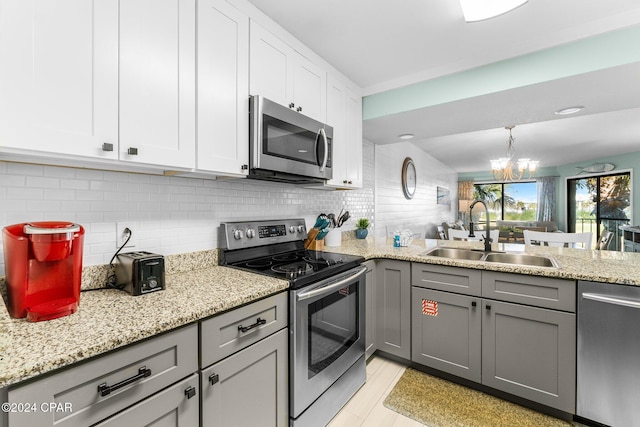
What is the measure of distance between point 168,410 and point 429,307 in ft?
5.68

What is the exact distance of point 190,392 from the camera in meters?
0.99

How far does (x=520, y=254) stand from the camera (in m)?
2.21

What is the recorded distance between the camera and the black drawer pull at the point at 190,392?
99cm

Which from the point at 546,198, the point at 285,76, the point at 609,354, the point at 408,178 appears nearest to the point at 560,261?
the point at 609,354

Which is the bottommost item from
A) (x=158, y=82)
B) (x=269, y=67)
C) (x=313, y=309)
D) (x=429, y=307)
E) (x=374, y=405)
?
(x=374, y=405)

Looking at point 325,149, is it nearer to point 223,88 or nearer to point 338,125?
point 338,125

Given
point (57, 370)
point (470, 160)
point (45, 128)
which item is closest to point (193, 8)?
point (45, 128)

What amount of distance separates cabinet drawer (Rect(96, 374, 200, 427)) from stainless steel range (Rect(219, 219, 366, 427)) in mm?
509

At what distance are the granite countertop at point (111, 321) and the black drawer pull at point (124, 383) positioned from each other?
0.11m

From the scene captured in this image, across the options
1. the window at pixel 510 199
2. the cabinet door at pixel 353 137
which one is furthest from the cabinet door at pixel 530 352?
the window at pixel 510 199

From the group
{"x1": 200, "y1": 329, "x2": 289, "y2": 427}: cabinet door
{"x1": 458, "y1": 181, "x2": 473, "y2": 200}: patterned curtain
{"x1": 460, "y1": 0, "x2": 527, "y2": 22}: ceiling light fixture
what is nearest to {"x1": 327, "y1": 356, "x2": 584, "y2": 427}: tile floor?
{"x1": 200, "y1": 329, "x2": 289, "y2": 427}: cabinet door

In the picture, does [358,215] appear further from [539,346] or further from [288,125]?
[539,346]

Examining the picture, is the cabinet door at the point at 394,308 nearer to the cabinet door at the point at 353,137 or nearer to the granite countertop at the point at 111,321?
the cabinet door at the point at 353,137

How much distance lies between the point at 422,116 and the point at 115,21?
7.67 ft
